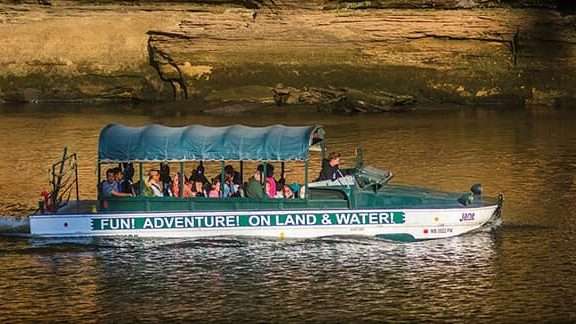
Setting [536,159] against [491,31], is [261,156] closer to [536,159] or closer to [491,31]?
[536,159]

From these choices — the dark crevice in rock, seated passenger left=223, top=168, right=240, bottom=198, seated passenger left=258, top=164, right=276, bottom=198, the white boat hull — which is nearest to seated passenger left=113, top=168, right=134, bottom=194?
the white boat hull

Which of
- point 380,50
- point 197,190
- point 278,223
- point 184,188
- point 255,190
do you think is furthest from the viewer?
point 380,50

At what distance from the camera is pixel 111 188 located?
2766 cm

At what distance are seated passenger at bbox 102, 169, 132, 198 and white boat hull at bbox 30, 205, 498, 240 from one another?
46 cm

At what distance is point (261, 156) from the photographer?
27359 millimetres

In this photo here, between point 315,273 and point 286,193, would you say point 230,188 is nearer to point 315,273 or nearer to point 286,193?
point 286,193

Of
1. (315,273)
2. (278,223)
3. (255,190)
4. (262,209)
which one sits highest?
(255,190)

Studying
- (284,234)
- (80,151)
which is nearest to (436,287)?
(284,234)

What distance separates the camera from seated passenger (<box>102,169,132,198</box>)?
27.6 meters

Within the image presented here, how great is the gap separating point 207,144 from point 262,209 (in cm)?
188

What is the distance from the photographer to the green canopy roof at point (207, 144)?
27375 mm

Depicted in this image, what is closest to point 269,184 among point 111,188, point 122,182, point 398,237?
point 398,237

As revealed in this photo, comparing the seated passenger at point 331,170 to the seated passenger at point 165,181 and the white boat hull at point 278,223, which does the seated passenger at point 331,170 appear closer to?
the white boat hull at point 278,223

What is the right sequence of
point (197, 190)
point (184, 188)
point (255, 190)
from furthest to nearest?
point (197, 190) → point (184, 188) → point (255, 190)
